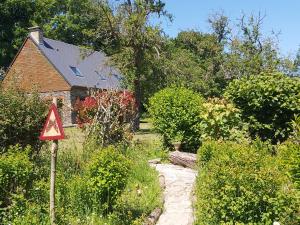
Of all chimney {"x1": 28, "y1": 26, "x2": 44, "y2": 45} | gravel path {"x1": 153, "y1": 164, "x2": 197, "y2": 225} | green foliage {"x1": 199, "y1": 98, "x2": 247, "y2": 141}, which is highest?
chimney {"x1": 28, "y1": 26, "x2": 44, "y2": 45}

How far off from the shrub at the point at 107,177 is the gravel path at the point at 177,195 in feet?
2.83

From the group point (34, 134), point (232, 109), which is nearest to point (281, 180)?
point (34, 134)

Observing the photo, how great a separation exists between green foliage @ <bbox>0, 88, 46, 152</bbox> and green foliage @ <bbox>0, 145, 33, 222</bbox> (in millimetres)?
2136

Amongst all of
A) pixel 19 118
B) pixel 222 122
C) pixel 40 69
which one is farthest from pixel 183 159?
pixel 40 69

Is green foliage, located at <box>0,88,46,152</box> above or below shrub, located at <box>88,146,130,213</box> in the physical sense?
above

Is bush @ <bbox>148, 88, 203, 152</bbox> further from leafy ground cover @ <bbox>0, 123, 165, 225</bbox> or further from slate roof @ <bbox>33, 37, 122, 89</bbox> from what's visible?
slate roof @ <bbox>33, 37, 122, 89</bbox>

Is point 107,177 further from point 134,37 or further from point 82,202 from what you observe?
point 134,37

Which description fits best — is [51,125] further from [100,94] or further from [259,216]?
[100,94]

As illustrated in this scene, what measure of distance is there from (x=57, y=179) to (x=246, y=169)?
3094 millimetres

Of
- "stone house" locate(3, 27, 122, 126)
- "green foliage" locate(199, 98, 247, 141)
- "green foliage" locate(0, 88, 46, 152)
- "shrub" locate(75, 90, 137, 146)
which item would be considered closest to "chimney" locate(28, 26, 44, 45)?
Answer: "stone house" locate(3, 27, 122, 126)

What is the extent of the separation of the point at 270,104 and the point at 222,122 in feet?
5.31

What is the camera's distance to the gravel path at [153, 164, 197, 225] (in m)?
7.05

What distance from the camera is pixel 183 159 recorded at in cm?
1197

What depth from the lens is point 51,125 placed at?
658cm
